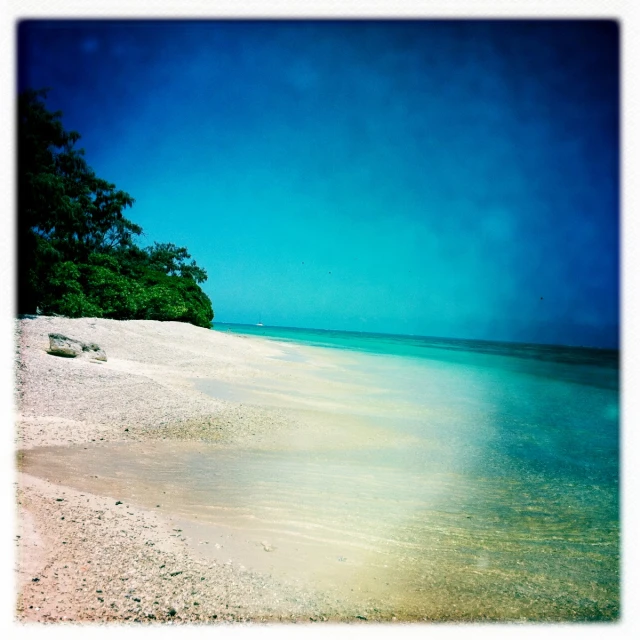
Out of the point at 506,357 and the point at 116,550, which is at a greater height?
the point at 116,550

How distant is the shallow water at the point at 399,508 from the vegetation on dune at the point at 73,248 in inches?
259

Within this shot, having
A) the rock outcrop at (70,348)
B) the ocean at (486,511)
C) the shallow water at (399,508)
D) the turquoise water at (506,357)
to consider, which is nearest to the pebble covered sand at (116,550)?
the shallow water at (399,508)

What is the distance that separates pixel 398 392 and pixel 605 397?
1052cm

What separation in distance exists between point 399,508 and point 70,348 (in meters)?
8.56

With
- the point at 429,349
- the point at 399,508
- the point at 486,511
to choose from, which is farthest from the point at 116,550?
the point at 429,349

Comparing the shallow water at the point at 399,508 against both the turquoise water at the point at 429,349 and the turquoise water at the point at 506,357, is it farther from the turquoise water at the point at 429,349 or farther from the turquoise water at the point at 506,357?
the turquoise water at the point at 429,349

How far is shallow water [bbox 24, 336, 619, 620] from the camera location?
2.95 metres

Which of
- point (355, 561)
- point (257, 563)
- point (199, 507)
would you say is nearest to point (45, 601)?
point (257, 563)

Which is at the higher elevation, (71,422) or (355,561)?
(71,422)

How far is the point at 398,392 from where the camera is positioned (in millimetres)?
12328

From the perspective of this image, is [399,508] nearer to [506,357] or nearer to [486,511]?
[486,511]

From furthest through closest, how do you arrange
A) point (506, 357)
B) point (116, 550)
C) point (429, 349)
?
point (429, 349) < point (506, 357) < point (116, 550)

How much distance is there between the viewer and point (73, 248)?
781 inches

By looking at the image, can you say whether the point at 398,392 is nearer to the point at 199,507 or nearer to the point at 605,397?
the point at 199,507
